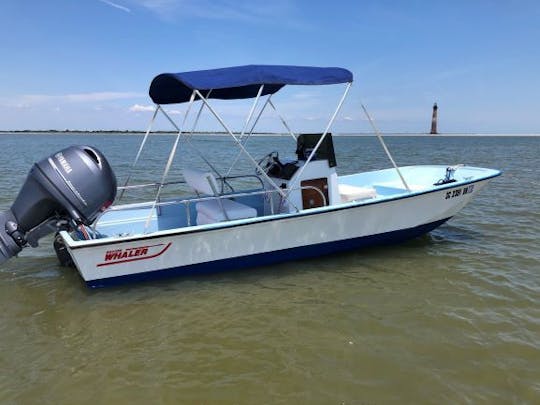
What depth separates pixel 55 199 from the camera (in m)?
4.59

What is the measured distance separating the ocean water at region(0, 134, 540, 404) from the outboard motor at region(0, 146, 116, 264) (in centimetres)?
117

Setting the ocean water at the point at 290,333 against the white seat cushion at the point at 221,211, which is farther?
the white seat cushion at the point at 221,211

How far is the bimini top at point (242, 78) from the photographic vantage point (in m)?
5.50

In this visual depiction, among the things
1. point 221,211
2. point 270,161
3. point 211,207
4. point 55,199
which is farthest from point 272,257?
point 55,199

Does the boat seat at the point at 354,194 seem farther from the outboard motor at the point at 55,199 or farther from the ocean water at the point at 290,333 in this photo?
the outboard motor at the point at 55,199

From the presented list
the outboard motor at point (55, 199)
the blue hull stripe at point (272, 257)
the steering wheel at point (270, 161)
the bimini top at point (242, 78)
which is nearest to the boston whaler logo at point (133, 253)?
the blue hull stripe at point (272, 257)

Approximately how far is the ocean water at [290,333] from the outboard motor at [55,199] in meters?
1.17

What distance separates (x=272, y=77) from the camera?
5.68m

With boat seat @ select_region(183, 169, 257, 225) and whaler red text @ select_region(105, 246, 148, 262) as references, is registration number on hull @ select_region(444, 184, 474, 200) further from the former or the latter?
whaler red text @ select_region(105, 246, 148, 262)

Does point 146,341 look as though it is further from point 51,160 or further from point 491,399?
point 491,399

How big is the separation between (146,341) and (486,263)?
219 inches

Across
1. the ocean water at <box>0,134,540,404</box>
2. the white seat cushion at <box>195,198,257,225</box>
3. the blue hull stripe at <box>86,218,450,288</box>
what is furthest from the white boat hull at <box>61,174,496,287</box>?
the white seat cushion at <box>195,198,257,225</box>

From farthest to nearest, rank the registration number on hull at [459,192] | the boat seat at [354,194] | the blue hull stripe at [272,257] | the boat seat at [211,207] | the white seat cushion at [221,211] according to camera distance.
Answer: the boat seat at [354,194] → the registration number on hull at [459,192] → the white seat cushion at [221,211] → the boat seat at [211,207] → the blue hull stripe at [272,257]

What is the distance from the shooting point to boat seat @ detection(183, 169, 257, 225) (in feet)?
19.9
